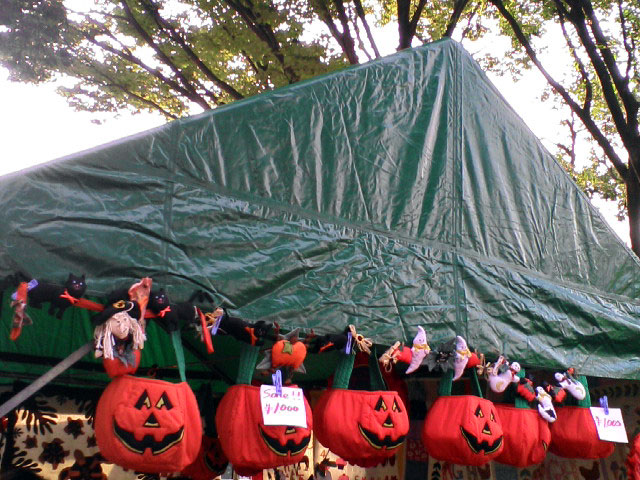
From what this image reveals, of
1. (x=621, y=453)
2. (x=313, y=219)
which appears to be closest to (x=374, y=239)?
Result: (x=313, y=219)

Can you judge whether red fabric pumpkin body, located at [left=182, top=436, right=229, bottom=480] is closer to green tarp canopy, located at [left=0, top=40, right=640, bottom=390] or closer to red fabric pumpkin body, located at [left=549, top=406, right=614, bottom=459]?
green tarp canopy, located at [left=0, top=40, right=640, bottom=390]

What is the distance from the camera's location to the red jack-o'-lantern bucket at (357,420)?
2.42 meters

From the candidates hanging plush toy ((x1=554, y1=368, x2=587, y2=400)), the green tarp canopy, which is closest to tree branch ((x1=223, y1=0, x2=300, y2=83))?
the green tarp canopy

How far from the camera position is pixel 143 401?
6.21 feet

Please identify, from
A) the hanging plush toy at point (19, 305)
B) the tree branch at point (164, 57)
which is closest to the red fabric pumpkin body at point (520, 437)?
the hanging plush toy at point (19, 305)

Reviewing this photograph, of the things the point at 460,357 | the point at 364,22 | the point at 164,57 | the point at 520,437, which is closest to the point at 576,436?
the point at 520,437

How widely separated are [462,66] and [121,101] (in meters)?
6.49

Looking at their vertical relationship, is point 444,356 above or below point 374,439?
above

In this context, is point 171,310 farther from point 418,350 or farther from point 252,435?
point 418,350

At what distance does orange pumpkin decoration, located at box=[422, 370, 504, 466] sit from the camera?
8.75 ft

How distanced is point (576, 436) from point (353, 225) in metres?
1.75

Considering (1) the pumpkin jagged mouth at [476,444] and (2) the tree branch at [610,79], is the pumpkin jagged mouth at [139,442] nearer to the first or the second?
(1) the pumpkin jagged mouth at [476,444]

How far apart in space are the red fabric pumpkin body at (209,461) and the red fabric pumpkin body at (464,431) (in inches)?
57.9

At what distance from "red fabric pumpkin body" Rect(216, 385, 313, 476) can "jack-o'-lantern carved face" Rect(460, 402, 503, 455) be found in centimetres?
86
